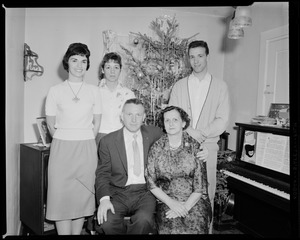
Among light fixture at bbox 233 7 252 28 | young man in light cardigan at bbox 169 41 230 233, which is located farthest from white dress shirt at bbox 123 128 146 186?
light fixture at bbox 233 7 252 28

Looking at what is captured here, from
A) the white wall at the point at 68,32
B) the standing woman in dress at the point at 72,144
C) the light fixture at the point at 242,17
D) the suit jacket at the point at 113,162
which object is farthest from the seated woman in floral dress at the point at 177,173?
the white wall at the point at 68,32

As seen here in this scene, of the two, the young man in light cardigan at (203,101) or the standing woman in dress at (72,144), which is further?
the young man in light cardigan at (203,101)

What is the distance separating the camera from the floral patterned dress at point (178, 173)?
1618 mm

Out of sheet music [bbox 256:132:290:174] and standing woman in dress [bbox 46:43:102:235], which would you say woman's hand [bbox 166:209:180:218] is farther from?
sheet music [bbox 256:132:290:174]

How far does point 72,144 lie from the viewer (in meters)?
1.68

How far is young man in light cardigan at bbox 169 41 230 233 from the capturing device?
1.84 metres

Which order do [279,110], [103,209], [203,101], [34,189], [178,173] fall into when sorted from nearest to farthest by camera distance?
[103,209], [178,173], [203,101], [34,189], [279,110]

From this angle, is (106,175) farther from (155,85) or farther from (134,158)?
(155,85)

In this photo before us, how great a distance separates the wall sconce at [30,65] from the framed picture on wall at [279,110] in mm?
2021

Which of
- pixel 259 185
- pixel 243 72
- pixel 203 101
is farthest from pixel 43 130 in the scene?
pixel 243 72

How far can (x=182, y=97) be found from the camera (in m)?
1.90

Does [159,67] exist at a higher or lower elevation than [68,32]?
lower

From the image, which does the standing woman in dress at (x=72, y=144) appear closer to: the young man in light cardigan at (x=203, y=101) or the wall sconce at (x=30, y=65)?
the young man in light cardigan at (x=203, y=101)

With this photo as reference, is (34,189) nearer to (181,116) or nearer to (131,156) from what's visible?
(131,156)
